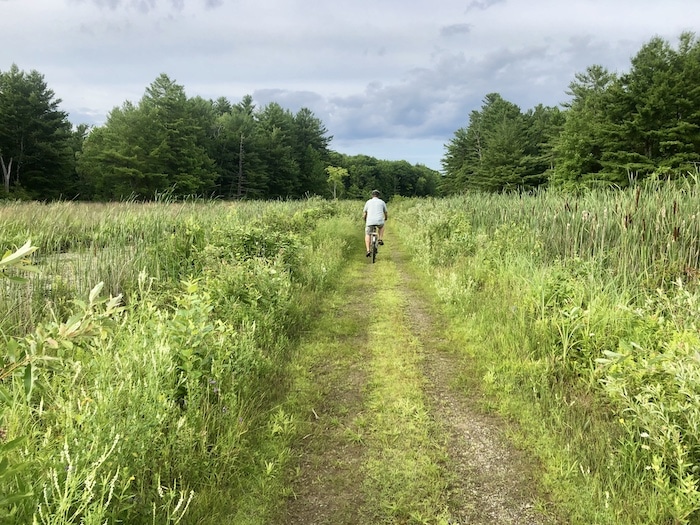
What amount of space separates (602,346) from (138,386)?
3841mm

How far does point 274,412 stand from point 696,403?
290cm

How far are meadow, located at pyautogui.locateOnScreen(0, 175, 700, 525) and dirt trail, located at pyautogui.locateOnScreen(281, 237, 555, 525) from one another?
0.16 metres

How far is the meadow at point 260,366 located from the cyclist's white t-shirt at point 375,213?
3931 mm

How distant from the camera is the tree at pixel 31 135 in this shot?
3575 centimetres

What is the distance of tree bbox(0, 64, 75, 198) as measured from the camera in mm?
35750

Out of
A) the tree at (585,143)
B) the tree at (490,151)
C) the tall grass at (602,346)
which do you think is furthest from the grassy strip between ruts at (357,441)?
the tree at (490,151)

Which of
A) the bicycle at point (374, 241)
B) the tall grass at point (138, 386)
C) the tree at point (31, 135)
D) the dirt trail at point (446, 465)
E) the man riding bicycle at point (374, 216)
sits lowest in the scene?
the dirt trail at point (446, 465)

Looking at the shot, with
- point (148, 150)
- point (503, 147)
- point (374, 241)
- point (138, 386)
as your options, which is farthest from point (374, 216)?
point (503, 147)

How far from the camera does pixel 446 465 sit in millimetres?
2822

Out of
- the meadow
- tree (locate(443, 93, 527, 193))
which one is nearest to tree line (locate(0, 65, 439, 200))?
the meadow

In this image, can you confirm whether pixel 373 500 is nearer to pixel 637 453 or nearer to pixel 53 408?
pixel 637 453

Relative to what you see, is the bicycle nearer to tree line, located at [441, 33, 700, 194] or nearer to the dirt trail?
the dirt trail

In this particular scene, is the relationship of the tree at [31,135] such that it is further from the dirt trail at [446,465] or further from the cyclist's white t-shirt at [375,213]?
the dirt trail at [446,465]

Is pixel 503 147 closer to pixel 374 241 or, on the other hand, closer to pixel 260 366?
pixel 374 241
